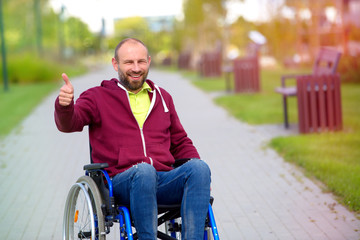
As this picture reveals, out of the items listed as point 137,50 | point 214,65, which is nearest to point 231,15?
point 214,65

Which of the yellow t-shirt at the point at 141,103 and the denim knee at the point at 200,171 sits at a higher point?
the yellow t-shirt at the point at 141,103

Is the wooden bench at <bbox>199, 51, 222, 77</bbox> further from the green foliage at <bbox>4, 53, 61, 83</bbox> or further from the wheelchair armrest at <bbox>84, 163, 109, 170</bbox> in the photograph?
the wheelchair armrest at <bbox>84, 163, 109, 170</bbox>

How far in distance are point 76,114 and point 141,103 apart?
0.42 m

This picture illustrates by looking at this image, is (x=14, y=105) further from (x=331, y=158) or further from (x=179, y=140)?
(x=179, y=140)

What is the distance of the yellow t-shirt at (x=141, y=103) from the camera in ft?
13.0

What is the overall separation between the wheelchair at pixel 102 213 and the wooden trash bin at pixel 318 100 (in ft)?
18.4

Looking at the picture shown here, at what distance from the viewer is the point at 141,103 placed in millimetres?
4023

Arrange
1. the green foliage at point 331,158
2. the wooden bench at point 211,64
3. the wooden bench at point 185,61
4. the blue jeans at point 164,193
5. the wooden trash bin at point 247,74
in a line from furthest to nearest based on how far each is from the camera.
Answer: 1. the wooden bench at point 185,61
2. the wooden bench at point 211,64
3. the wooden trash bin at point 247,74
4. the green foliage at point 331,158
5. the blue jeans at point 164,193

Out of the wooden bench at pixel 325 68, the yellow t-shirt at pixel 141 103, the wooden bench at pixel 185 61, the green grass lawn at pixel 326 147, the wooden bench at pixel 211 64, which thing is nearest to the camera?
the yellow t-shirt at pixel 141 103

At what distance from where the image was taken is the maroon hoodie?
12.6ft

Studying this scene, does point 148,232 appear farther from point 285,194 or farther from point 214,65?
Answer: point 214,65

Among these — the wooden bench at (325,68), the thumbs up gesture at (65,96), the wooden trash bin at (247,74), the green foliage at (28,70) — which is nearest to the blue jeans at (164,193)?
the thumbs up gesture at (65,96)

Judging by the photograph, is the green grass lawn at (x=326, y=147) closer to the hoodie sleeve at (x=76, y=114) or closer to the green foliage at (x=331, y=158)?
the green foliage at (x=331, y=158)

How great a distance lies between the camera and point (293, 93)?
32.7 feet
